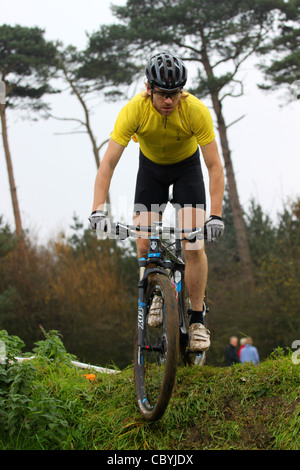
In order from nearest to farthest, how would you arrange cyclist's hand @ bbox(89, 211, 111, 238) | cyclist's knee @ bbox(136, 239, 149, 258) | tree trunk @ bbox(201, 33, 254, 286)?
cyclist's hand @ bbox(89, 211, 111, 238) → cyclist's knee @ bbox(136, 239, 149, 258) → tree trunk @ bbox(201, 33, 254, 286)

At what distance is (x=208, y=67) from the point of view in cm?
2150

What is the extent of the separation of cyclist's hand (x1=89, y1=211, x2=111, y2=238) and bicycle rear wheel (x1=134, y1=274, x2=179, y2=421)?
1.72 feet

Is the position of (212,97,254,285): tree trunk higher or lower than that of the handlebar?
Result: higher

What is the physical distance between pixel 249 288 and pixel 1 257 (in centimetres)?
960

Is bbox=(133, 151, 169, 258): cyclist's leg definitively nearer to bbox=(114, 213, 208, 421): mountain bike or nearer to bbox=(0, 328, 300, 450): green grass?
bbox=(114, 213, 208, 421): mountain bike

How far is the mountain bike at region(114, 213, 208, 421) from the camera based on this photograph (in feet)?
13.4

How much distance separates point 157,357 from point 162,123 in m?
1.82

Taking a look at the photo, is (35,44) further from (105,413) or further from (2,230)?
(105,413)

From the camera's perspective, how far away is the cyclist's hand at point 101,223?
4230 millimetres

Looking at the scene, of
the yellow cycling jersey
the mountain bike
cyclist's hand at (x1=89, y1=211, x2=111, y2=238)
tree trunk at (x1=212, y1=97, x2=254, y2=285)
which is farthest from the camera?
tree trunk at (x1=212, y1=97, x2=254, y2=285)

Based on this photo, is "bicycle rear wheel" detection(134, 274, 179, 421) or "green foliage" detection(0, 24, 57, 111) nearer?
"bicycle rear wheel" detection(134, 274, 179, 421)

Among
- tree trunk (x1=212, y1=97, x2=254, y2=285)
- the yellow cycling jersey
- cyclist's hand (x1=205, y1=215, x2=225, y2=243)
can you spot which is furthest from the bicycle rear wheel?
tree trunk (x1=212, y1=97, x2=254, y2=285)

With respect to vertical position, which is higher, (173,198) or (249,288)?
(249,288)
